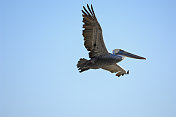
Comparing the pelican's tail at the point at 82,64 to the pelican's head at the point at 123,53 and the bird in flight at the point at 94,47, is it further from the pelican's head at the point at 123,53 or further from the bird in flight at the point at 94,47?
the pelican's head at the point at 123,53

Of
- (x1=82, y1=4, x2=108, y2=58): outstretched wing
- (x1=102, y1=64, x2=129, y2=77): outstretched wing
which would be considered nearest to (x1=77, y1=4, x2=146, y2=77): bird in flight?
(x1=82, y1=4, x2=108, y2=58): outstretched wing

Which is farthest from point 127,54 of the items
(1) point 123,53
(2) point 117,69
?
(2) point 117,69

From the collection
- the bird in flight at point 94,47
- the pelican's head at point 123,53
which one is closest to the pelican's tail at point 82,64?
the bird in flight at point 94,47

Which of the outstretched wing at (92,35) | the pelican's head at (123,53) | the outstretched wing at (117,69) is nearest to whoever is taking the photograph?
the outstretched wing at (92,35)

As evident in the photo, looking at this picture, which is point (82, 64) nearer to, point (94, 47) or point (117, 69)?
point (94, 47)

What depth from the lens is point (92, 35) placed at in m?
15.7

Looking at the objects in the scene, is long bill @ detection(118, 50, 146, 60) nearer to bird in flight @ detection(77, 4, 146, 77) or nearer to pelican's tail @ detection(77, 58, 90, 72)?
bird in flight @ detection(77, 4, 146, 77)

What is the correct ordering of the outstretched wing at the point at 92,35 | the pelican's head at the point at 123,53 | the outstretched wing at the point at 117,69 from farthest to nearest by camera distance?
the outstretched wing at the point at 117,69, the pelican's head at the point at 123,53, the outstretched wing at the point at 92,35

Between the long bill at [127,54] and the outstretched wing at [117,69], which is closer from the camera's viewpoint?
the long bill at [127,54]

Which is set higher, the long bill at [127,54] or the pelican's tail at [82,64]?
the long bill at [127,54]

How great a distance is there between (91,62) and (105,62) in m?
0.62

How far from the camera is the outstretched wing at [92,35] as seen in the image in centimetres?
1548

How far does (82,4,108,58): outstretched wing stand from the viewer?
15.5 metres

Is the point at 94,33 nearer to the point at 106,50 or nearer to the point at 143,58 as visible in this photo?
the point at 106,50
